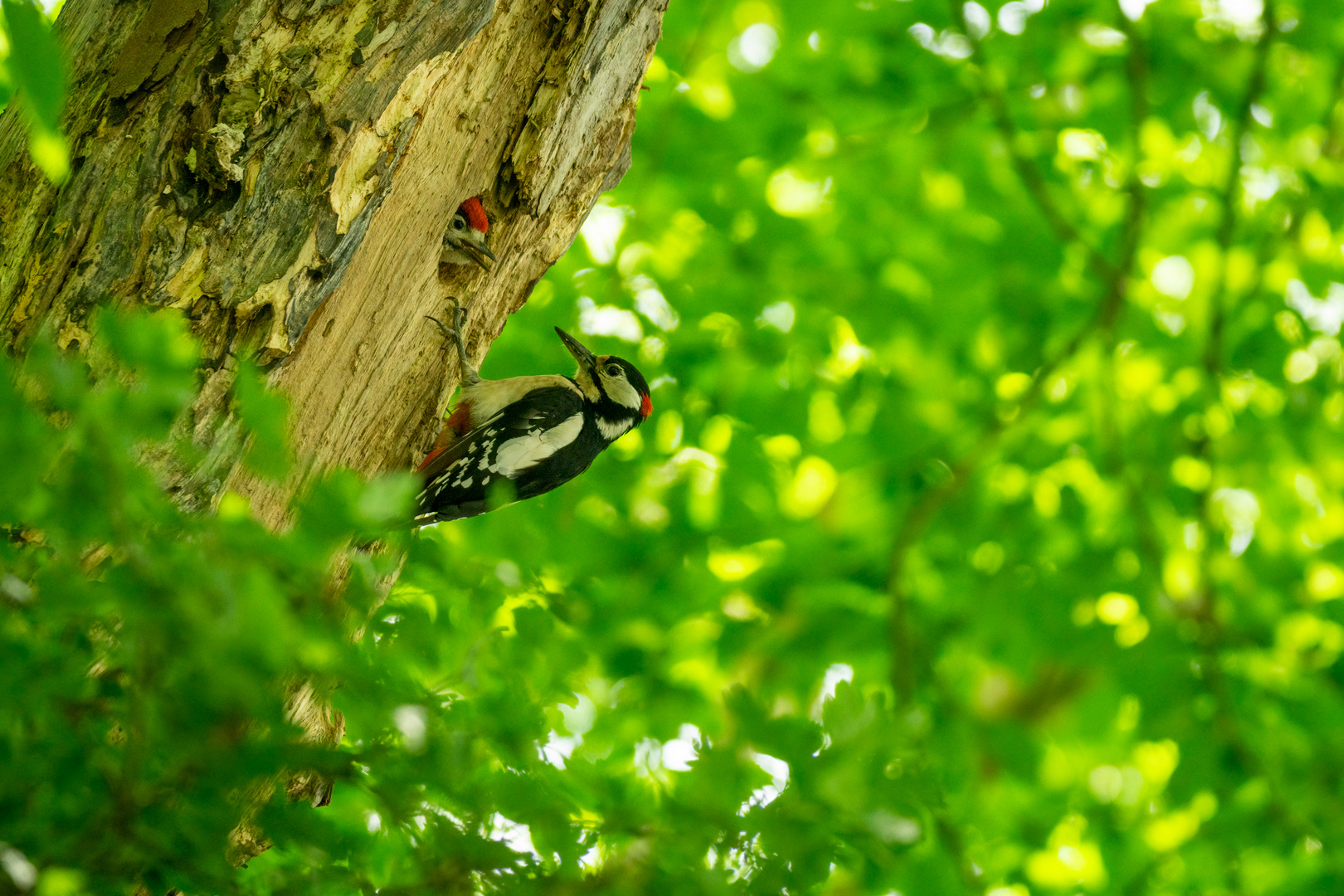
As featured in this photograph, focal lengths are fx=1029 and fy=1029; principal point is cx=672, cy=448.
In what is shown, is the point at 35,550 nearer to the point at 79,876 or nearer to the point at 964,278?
the point at 79,876

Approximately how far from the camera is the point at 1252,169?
15.2 ft

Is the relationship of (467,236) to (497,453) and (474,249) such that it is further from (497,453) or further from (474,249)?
(497,453)

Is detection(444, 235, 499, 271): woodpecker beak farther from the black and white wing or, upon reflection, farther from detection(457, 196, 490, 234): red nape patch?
the black and white wing

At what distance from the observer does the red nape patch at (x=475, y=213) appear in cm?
229

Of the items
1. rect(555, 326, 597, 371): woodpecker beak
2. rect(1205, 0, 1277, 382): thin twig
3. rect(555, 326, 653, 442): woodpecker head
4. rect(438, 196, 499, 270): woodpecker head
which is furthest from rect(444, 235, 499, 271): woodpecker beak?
rect(1205, 0, 1277, 382): thin twig

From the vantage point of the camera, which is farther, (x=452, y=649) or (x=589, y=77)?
(x=589, y=77)

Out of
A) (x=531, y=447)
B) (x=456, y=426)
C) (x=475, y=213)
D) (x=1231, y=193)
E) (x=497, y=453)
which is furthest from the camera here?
(x=1231, y=193)

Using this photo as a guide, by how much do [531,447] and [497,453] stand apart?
14cm

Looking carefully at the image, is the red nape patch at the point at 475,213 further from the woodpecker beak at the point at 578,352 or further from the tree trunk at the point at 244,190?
the woodpecker beak at the point at 578,352

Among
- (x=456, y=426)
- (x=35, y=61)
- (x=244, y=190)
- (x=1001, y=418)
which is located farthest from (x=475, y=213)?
(x=1001, y=418)

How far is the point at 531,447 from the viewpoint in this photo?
3.11m

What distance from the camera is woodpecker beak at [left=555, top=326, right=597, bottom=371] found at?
367cm

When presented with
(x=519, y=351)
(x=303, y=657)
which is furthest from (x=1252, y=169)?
(x=303, y=657)

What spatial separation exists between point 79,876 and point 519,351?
2868mm
